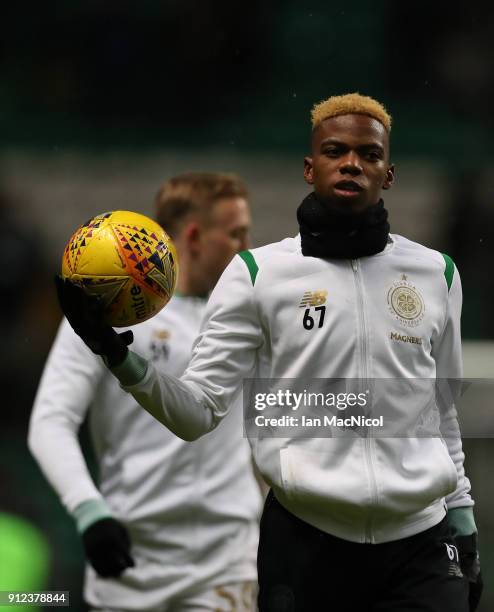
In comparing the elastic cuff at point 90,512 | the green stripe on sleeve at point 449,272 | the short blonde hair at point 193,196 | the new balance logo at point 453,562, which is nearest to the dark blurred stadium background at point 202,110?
the short blonde hair at point 193,196

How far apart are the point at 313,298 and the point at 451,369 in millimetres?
446

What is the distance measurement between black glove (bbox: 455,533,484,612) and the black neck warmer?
844 mm

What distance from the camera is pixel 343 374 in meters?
3.21

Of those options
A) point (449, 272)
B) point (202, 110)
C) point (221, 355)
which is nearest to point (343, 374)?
point (221, 355)

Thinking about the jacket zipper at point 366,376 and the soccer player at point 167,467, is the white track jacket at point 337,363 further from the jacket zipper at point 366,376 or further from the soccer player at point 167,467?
the soccer player at point 167,467

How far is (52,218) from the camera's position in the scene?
9.88 m

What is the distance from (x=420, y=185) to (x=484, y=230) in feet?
3.12

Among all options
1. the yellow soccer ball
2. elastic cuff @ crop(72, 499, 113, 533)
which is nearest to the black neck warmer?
the yellow soccer ball

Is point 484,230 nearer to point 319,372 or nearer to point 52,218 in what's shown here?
point 52,218

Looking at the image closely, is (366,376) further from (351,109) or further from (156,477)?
(156,477)

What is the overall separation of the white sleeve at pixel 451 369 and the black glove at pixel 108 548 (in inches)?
51.5

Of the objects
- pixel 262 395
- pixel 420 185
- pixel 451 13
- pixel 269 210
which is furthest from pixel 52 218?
pixel 262 395

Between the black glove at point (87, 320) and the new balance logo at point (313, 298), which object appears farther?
the new balance logo at point (313, 298)

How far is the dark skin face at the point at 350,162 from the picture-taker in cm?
324
